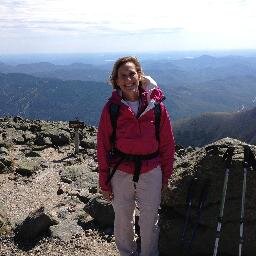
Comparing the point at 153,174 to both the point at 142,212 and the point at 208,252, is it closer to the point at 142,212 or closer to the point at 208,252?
the point at 142,212

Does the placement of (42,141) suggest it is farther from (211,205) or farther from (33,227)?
(211,205)

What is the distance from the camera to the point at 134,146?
28.7ft

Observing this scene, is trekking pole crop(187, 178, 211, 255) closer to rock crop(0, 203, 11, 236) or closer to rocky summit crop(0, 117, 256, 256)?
rocky summit crop(0, 117, 256, 256)

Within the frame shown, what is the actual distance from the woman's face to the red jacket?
219 mm

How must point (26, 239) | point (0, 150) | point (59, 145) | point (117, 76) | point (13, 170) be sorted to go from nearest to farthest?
point (117, 76)
point (26, 239)
point (13, 170)
point (0, 150)
point (59, 145)

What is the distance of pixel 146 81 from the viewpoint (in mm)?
9078

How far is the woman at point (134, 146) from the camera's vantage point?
8.75 metres

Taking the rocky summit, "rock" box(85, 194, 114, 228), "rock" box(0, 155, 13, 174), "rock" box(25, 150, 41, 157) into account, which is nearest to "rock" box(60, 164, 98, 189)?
the rocky summit

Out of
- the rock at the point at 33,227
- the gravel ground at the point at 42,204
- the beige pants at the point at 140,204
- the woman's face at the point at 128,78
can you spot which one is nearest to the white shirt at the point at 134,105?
the woman's face at the point at 128,78

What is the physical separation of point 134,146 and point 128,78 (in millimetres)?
1356

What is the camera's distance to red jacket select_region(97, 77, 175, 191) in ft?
28.6

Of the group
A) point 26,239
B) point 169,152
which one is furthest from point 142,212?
point 26,239

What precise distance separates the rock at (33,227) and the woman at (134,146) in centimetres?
497

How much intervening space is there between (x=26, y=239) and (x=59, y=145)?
17.5 meters
